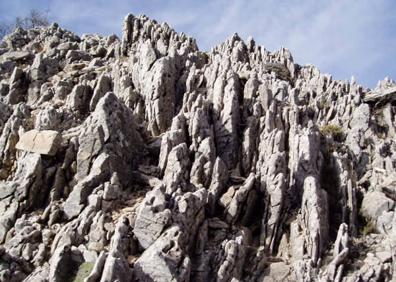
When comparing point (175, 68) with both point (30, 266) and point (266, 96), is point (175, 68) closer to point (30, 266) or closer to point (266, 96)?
point (266, 96)

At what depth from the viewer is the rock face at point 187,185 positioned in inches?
987

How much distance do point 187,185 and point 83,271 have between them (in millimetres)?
8033

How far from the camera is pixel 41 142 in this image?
1224 inches

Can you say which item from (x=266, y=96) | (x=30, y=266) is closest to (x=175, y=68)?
(x=266, y=96)

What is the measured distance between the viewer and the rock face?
25062 millimetres

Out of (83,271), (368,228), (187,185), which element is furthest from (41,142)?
(368,228)

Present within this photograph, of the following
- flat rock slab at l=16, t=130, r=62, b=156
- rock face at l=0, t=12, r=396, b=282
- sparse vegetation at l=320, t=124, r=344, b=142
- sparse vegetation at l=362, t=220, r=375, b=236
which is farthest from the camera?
sparse vegetation at l=320, t=124, r=344, b=142

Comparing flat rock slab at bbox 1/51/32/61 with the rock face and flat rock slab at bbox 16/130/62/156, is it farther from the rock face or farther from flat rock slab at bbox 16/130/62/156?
flat rock slab at bbox 16/130/62/156

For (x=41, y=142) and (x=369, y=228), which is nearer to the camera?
(x=369, y=228)

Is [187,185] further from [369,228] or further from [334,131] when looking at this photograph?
[334,131]

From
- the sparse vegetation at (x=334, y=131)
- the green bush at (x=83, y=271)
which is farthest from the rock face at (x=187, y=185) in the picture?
the sparse vegetation at (x=334, y=131)

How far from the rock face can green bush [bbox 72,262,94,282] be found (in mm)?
64

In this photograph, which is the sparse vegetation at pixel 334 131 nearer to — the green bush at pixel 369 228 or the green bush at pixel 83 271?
the green bush at pixel 369 228

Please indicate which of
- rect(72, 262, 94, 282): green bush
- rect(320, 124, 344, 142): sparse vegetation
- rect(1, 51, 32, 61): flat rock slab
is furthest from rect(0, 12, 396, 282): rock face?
rect(1, 51, 32, 61): flat rock slab
